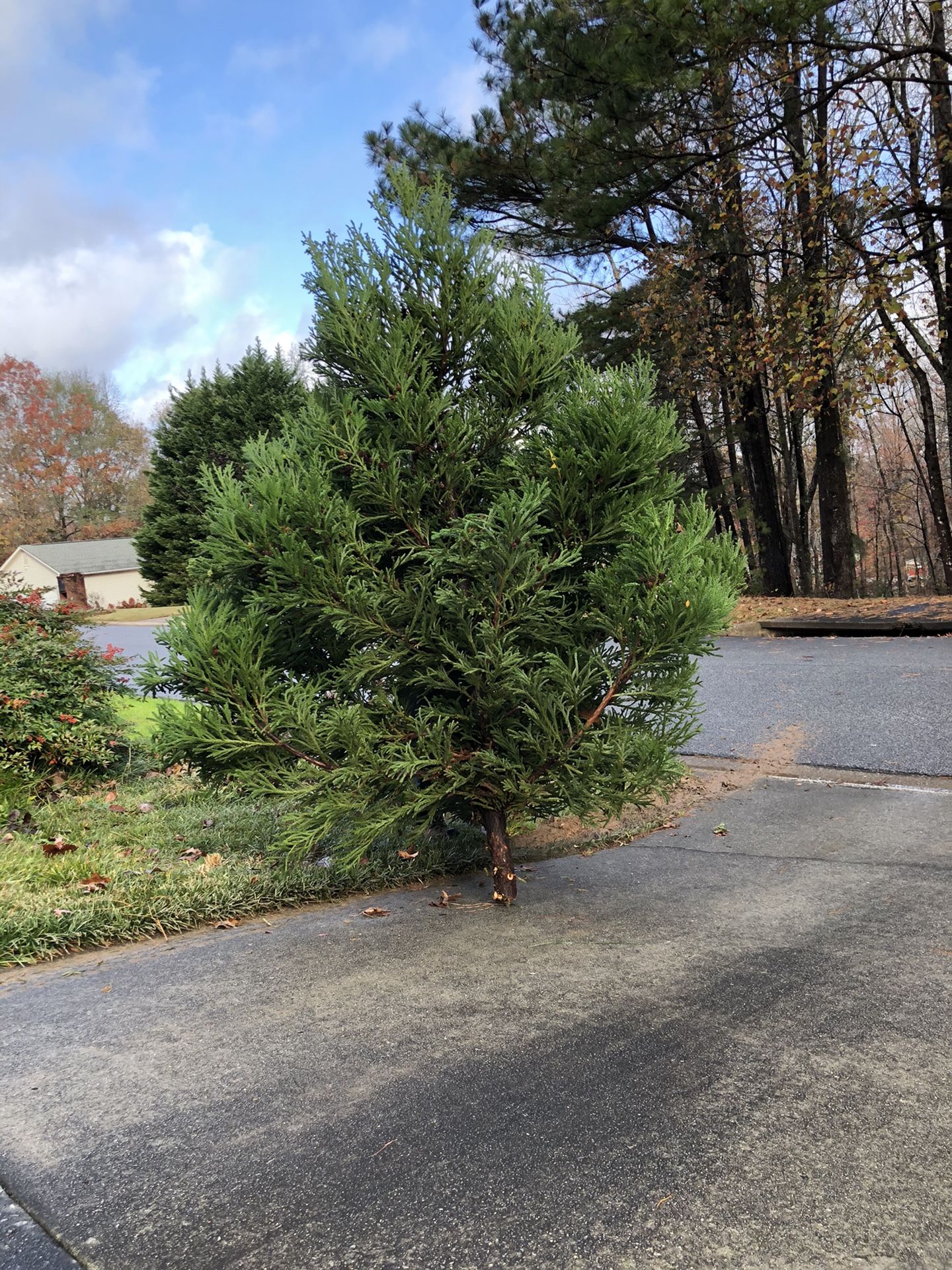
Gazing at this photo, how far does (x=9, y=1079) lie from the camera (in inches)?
114

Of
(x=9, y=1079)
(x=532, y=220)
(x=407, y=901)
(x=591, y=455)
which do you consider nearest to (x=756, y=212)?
(x=532, y=220)

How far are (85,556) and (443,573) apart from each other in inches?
2202

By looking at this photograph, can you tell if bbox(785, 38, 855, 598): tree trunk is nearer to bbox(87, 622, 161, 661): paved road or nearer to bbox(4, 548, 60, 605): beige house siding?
bbox(87, 622, 161, 661): paved road

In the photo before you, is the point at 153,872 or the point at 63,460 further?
the point at 63,460

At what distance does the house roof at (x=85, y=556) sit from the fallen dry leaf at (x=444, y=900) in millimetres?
51575

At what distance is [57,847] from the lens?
5055 millimetres

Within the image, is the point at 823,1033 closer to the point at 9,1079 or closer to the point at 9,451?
the point at 9,1079

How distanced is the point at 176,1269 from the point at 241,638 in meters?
2.39

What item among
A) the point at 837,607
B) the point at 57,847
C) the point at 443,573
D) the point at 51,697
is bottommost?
the point at 57,847

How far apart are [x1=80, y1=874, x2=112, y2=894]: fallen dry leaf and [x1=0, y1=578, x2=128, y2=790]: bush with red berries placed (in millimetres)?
2079

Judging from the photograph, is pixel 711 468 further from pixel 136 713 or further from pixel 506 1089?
pixel 506 1089

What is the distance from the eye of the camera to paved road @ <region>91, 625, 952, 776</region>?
23.4ft

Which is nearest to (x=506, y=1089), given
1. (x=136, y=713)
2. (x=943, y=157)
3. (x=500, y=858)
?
(x=500, y=858)

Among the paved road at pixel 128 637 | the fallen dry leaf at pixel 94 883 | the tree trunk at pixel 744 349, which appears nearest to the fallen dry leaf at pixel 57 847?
the fallen dry leaf at pixel 94 883
